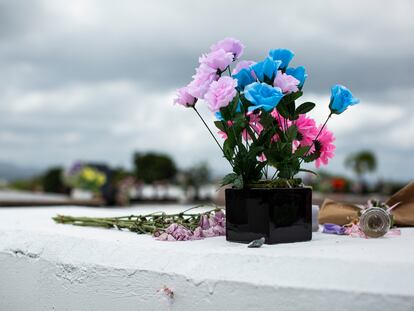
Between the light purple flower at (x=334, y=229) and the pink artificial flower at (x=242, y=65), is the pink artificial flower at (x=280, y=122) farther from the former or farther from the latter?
the light purple flower at (x=334, y=229)

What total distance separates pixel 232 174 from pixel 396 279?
2.08 feet

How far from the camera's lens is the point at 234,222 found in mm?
1891

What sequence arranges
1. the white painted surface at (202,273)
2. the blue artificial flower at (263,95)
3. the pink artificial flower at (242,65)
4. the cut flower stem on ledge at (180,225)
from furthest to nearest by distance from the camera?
1. the cut flower stem on ledge at (180,225)
2. the pink artificial flower at (242,65)
3. the blue artificial flower at (263,95)
4. the white painted surface at (202,273)

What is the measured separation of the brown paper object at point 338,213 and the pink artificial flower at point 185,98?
34.9 inches

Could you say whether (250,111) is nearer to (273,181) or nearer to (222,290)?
(273,181)

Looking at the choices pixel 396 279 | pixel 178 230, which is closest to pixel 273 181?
pixel 178 230

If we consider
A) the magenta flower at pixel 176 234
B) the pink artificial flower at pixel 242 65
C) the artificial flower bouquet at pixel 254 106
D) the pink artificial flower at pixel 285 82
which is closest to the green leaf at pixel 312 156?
the artificial flower bouquet at pixel 254 106

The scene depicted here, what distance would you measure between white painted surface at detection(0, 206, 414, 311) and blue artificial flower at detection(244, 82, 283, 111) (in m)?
0.44

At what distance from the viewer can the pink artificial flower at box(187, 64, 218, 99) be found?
1860 millimetres

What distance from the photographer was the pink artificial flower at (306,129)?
202cm

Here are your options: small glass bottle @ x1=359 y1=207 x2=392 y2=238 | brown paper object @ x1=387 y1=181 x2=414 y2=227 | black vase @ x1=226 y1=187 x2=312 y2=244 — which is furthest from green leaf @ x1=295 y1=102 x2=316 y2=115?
brown paper object @ x1=387 y1=181 x2=414 y2=227

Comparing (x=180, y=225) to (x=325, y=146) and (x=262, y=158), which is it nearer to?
(x=262, y=158)

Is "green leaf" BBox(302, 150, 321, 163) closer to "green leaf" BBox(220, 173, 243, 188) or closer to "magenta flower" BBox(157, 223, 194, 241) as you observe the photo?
"green leaf" BBox(220, 173, 243, 188)

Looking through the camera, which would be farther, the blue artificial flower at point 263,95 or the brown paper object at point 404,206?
the brown paper object at point 404,206
